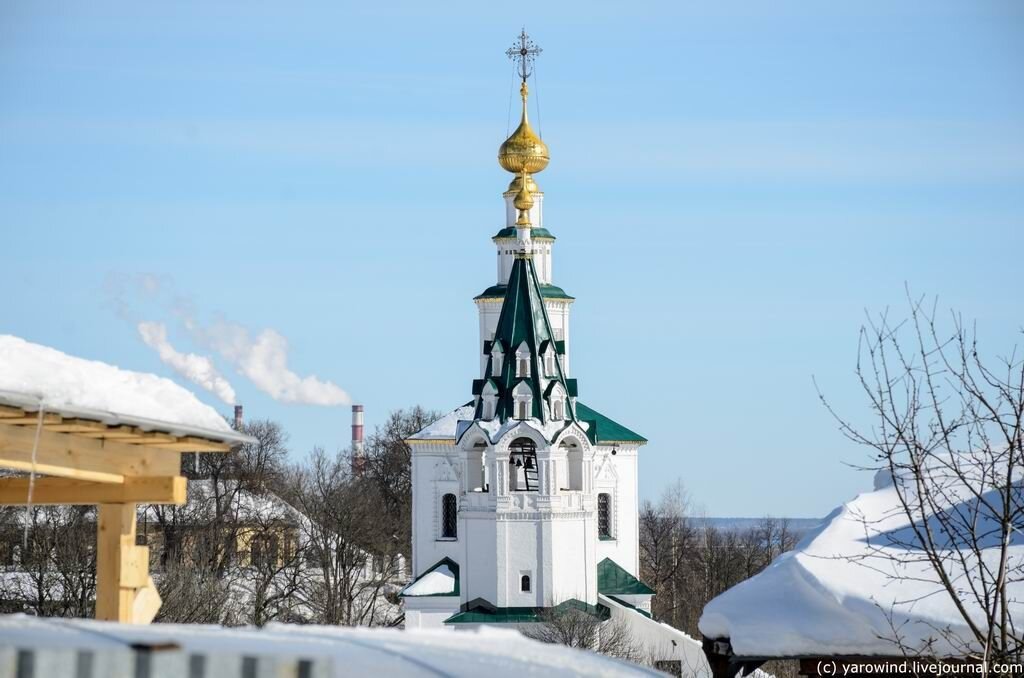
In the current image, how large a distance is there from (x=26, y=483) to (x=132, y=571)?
1085 mm

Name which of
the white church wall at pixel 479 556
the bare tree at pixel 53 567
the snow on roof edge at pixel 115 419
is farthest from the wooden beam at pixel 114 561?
the white church wall at pixel 479 556

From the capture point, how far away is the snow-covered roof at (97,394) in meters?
8.48

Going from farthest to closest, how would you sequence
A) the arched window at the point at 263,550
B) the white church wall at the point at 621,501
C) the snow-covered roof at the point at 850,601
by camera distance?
the arched window at the point at 263,550 → the white church wall at the point at 621,501 → the snow-covered roof at the point at 850,601

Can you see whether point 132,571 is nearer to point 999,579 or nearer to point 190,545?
point 999,579

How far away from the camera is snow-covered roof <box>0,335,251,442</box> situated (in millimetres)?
8479

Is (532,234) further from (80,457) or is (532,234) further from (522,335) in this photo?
(80,457)

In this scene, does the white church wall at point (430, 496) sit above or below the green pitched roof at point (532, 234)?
below

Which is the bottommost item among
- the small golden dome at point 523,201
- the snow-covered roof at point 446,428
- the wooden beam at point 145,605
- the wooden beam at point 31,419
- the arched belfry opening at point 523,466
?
the wooden beam at point 145,605

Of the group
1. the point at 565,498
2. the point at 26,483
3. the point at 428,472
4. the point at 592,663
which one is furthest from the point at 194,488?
the point at 592,663

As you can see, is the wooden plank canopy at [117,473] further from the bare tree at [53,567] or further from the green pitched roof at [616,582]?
the green pitched roof at [616,582]

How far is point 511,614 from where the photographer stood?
40156 millimetres

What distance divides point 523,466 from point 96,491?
103 feet

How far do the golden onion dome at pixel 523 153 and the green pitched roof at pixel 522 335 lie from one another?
5911 millimetres

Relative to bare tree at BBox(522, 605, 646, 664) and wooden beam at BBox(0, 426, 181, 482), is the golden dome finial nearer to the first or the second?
bare tree at BBox(522, 605, 646, 664)
